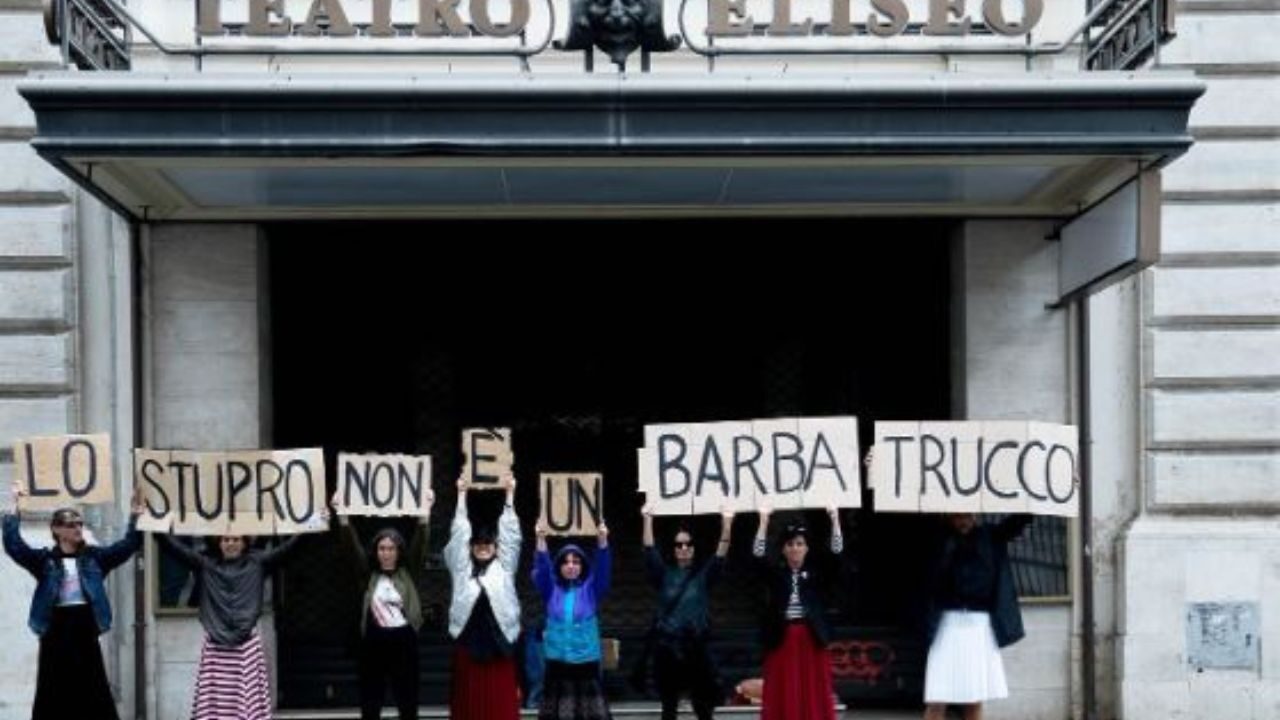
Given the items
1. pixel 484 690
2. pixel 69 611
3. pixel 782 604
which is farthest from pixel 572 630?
pixel 69 611

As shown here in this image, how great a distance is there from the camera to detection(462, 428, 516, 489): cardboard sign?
557 inches

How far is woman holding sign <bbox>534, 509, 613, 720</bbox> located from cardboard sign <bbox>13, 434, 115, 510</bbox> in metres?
3.05

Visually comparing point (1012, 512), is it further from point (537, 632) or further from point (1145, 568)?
point (537, 632)

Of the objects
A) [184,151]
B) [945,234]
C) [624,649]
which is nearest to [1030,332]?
[945,234]

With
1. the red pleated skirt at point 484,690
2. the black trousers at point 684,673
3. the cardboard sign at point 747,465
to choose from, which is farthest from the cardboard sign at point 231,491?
the black trousers at point 684,673

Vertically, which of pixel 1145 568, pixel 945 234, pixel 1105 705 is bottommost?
pixel 1105 705

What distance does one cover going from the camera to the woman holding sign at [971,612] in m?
14.3

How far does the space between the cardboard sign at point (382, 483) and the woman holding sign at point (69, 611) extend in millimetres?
1446

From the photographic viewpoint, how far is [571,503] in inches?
571

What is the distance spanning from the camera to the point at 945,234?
17484 mm

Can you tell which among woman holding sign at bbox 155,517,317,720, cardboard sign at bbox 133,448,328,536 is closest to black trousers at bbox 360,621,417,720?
woman holding sign at bbox 155,517,317,720

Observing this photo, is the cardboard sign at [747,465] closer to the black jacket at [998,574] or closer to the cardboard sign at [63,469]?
the black jacket at [998,574]

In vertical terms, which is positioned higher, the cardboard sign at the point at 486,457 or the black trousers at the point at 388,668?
the cardboard sign at the point at 486,457

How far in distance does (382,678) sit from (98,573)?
7.13 ft
